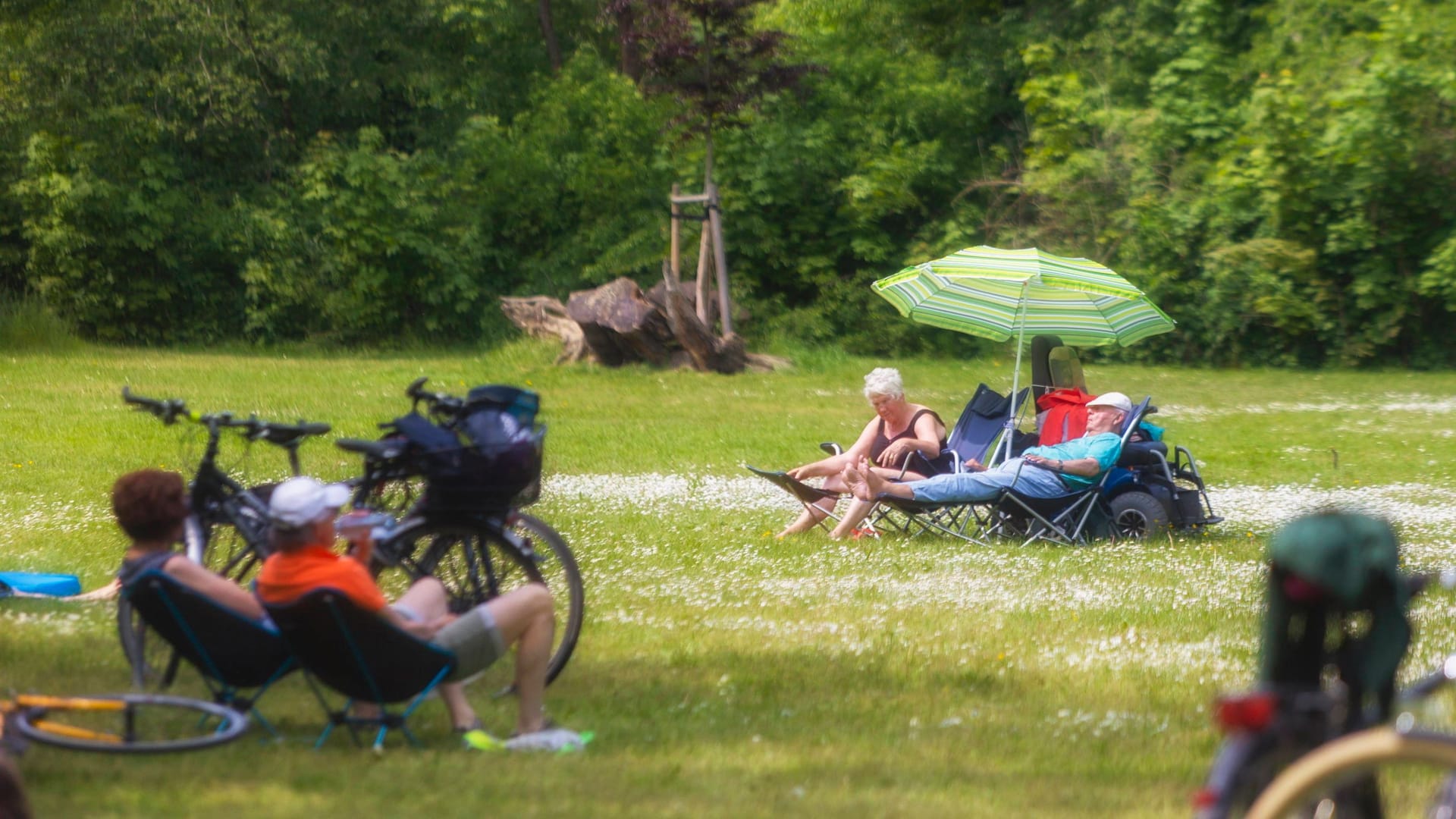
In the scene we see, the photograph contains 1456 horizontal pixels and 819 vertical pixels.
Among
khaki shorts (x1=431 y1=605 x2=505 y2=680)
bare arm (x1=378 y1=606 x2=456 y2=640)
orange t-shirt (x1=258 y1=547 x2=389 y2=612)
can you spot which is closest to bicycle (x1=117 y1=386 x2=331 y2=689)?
orange t-shirt (x1=258 y1=547 x2=389 y2=612)

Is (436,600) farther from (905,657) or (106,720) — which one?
(905,657)

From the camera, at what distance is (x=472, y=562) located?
18.1 feet

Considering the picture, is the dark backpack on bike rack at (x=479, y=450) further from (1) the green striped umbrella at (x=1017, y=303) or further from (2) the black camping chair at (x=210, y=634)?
(1) the green striped umbrella at (x=1017, y=303)

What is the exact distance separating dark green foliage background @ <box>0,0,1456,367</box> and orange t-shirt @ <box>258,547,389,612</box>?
74.0ft

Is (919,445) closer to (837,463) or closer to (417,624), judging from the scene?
(837,463)

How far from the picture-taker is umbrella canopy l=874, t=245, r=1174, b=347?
466 inches

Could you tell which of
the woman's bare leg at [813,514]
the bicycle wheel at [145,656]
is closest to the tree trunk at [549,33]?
the woman's bare leg at [813,514]

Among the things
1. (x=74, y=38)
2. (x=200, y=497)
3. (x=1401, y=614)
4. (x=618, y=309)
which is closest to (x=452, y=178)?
(x=74, y=38)

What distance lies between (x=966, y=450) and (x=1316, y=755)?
8.27 metres

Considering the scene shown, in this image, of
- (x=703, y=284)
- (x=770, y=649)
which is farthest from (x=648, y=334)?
(x=770, y=649)

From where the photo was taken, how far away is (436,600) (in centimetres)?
512

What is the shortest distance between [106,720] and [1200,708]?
390cm

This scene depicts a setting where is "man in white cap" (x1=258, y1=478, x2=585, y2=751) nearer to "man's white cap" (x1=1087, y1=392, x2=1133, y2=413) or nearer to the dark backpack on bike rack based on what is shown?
the dark backpack on bike rack

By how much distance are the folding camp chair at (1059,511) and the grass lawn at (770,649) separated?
0.83ft
